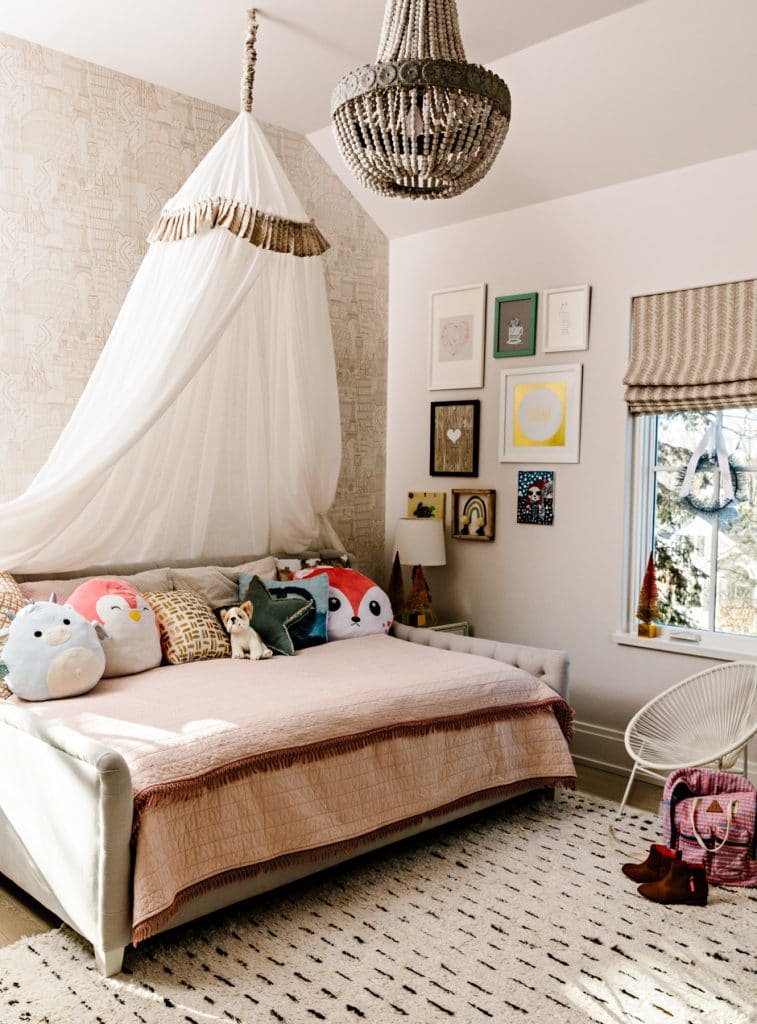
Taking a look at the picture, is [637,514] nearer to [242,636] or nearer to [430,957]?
[242,636]

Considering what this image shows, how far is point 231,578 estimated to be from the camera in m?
3.94

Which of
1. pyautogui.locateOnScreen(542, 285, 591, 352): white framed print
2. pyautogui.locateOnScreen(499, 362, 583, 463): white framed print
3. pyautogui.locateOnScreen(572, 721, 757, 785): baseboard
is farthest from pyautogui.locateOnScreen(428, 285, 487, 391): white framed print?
pyautogui.locateOnScreen(572, 721, 757, 785): baseboard

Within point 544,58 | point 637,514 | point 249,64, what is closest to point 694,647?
point 637,514

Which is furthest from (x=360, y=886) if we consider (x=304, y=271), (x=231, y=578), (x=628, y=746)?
(x=304, y=271)

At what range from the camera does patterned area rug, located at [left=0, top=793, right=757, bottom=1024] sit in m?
2.19

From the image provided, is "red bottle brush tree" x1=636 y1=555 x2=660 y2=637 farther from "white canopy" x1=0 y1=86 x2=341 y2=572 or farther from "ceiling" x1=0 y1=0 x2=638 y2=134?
"ceiling" x1=0 y1=0 x2=638 y2=134

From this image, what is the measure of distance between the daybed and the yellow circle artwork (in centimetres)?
115

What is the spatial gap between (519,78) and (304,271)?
1216 millimetres

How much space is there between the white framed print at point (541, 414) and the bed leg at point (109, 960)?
9.33 feet

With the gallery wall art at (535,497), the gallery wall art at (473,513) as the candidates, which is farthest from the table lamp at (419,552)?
the gallery wall art at (535,497)

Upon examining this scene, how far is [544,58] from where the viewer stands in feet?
11.8

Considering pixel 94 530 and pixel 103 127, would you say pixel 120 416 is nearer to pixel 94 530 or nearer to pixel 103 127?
pixel 94 530

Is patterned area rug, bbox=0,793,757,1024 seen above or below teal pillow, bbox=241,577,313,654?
below

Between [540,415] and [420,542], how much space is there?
87 cm
